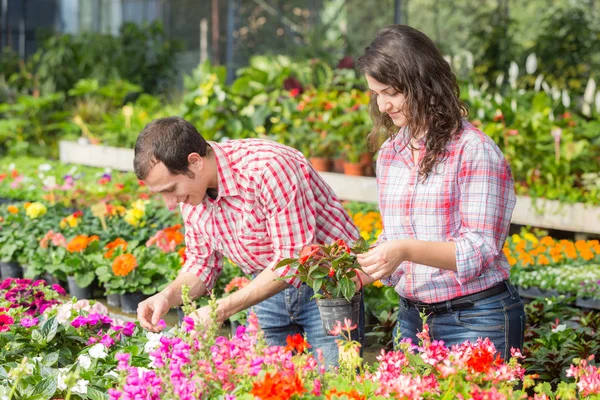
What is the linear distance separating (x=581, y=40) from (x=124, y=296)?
277 inches

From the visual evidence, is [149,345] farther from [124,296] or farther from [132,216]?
[132,216]

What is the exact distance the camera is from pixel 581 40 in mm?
9617

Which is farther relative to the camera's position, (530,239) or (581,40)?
(581,40)

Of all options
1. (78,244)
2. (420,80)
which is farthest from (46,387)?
(78,244)

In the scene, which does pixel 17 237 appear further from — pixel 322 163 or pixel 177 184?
pixel 177 184

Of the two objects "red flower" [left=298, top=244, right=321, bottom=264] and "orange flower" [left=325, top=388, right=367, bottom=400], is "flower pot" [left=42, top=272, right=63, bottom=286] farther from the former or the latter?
"orange flower" [left=325, top=388, right=367, bottom=400]

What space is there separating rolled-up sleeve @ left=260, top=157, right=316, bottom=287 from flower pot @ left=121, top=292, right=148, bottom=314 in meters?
2.15

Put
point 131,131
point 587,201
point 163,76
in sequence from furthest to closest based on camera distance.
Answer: point 163,76 → point 131,131 → point 587,201

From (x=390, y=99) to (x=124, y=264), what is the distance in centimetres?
236

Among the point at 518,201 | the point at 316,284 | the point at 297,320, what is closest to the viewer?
the point at 316,284

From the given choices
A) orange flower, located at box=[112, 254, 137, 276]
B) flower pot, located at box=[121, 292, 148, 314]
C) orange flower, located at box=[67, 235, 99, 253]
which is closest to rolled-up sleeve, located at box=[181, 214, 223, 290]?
orange flower, located at box=[112, 254, 137, 276]

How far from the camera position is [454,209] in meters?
2.24

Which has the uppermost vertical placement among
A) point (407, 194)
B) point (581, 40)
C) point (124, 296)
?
point (581, 40)

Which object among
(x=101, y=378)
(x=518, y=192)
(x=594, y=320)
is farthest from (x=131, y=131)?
(x=101, y=378)
